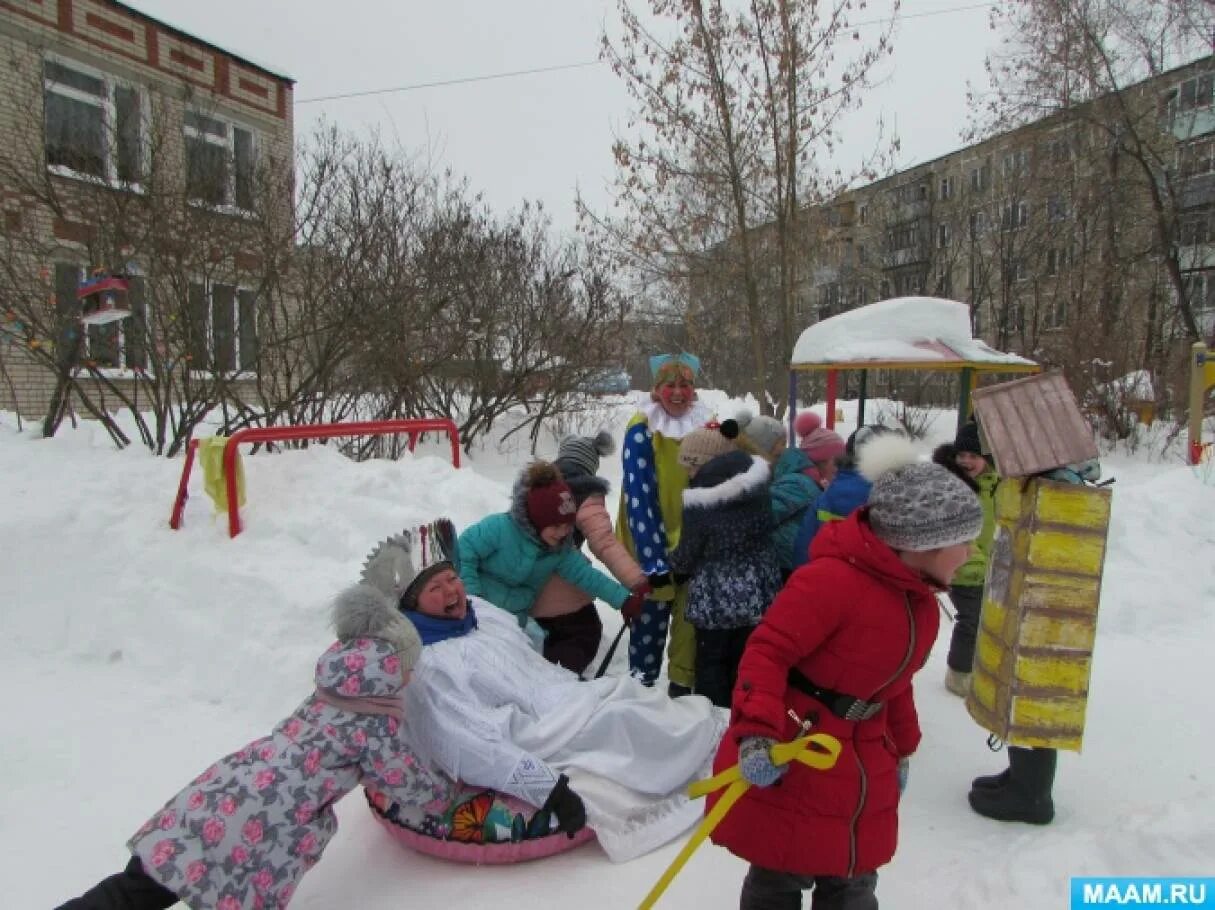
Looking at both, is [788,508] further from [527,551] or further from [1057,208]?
[1057,208]

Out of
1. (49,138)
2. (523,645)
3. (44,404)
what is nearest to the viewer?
(523,645)

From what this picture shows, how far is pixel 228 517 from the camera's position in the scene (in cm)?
471

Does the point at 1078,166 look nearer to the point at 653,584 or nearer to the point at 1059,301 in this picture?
the point at 1059,301

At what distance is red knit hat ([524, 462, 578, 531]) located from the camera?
11.9 feet

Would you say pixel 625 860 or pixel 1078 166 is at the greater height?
pixel 1078 166

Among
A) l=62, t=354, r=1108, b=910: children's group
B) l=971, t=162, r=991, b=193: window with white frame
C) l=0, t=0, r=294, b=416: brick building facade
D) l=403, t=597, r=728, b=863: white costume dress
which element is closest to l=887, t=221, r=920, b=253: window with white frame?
l=971, t=162, r=991, b=193: window with white frame

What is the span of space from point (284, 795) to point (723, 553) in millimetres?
1885

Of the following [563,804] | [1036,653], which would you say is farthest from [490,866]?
[1036,653]

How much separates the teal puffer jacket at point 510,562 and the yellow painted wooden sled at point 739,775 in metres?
1.84

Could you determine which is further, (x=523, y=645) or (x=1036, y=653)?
(x=523, y=645)

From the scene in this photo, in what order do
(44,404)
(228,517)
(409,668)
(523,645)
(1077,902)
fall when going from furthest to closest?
(44,404) < (228,517) < (523,645) < (409,668) < (1077,902)

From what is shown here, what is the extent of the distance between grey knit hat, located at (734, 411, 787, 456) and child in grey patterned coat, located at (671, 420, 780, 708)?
0.28 meters

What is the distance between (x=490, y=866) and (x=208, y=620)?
2.35 m

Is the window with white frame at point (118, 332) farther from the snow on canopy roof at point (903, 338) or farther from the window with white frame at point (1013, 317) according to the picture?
the window with white frame at point (1013, 317)
